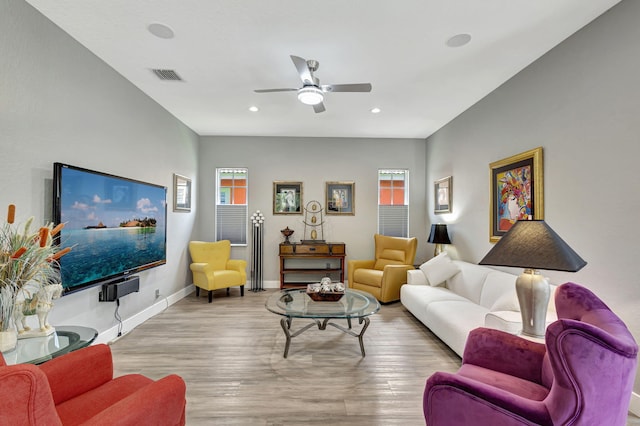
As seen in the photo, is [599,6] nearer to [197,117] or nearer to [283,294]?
[283,294]

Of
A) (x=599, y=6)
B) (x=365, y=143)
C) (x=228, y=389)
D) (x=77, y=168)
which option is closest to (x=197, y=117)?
(x=77, y=168)

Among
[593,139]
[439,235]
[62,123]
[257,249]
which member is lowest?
[257,249]

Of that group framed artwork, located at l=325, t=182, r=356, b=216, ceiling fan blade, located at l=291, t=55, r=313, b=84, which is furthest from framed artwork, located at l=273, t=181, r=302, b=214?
ceiling fan blade, located at l=291, t=55, r=313, b=84

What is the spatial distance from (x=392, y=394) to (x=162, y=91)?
4.03 meters

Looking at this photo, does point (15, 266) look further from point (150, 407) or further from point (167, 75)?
point (167, 75)

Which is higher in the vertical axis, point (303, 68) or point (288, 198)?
point (303, 68)

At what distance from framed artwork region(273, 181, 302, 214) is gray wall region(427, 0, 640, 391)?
345 centimetres

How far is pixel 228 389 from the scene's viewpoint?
7.59ft

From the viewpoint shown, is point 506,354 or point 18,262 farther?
point 506,354

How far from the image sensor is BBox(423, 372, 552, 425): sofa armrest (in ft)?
3.89

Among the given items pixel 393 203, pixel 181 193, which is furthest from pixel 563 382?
pixel 181 193

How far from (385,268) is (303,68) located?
3.15m

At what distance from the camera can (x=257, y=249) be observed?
5547mm

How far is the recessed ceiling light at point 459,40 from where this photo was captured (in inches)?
97.3
